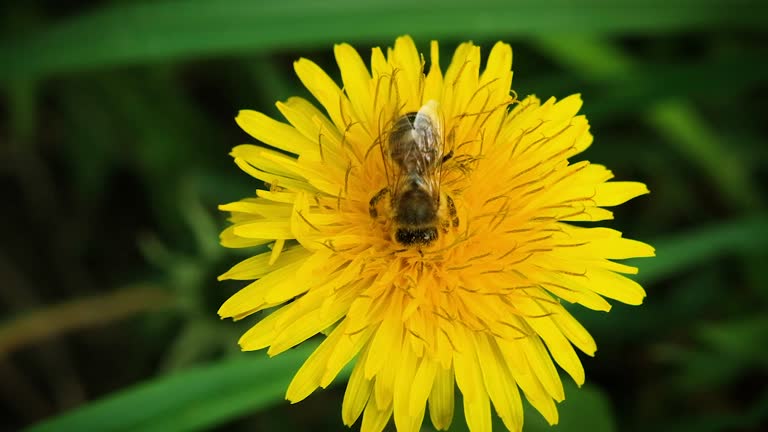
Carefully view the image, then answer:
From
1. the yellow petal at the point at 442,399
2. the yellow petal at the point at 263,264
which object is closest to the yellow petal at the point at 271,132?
the yellow petal at the point at 263,264

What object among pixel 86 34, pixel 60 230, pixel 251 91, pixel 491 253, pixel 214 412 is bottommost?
pixel 214 412

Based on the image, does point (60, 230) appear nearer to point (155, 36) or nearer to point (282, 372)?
point (155, 36)

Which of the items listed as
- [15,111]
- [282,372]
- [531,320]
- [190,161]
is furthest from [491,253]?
[15,111]

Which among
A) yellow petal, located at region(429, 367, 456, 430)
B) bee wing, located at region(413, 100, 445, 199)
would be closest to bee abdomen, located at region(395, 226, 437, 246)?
bee wing, located at region(413, 100, 445, 199)

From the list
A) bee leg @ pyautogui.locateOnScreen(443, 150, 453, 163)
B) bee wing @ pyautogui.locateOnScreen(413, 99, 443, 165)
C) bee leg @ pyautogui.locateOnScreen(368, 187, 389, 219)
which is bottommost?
bee leg @ pyautogui.locateOnScreen(368, 187, 389, 219)

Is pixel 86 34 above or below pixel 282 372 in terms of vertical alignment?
above

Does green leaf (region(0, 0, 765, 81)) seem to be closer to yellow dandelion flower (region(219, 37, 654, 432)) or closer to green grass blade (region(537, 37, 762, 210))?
green grass blade (region(537, 37, 762, 210))

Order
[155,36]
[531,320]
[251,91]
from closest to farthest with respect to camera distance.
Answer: [531,320]
[155,36]
[251,91]
